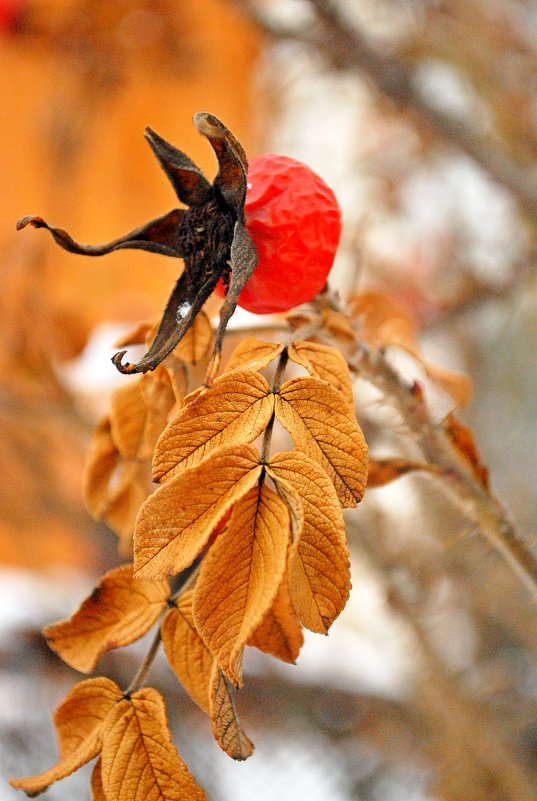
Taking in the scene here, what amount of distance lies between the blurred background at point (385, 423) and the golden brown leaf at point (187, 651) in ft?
0.45

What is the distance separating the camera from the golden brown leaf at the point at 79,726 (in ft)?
0.87

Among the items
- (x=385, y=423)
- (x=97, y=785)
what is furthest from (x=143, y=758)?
(x=385, y=423)

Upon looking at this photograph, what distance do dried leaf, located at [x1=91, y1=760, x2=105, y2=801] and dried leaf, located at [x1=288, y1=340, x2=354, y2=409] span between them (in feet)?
0.53

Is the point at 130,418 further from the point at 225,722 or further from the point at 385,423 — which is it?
the point at 385,423

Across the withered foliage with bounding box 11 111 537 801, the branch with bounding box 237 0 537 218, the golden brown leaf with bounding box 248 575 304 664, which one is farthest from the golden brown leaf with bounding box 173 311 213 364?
the branch with bounding box 237 0 537 218

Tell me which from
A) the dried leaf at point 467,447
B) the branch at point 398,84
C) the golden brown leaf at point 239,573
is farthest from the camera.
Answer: the branch at point 398,84

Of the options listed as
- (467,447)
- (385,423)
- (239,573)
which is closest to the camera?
(239,573)

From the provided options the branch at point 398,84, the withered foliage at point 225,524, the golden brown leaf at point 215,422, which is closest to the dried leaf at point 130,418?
the withered foliage at point 225,524

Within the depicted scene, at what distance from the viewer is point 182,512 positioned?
23cm

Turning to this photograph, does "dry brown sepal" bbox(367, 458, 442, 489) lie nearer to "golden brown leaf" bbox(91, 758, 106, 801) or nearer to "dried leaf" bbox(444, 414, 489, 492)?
"dried leaf" bbox(444, 414, 489, 492)

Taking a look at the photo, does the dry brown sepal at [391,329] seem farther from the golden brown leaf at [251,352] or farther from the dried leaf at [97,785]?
the dried leaf at [97,785]

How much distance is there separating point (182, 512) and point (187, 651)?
0.26 feet

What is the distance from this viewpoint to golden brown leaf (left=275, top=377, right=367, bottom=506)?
0.80 ft

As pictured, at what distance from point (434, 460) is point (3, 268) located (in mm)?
524
